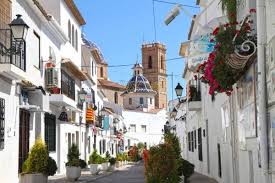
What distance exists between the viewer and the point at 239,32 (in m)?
9.60

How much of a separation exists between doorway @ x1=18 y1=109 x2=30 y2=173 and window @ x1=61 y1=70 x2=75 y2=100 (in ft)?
21.9

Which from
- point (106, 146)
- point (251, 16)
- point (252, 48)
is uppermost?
point (251, 16)

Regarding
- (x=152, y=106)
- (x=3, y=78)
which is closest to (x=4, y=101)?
(x=3, y=78)

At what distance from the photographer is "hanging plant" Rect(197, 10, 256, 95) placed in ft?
31.1

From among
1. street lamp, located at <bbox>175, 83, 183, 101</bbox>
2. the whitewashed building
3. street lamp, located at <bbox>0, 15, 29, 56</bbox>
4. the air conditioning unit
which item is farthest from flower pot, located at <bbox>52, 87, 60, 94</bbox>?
street lamp, located at <bbox>0, 15, 29, 56</bbox>

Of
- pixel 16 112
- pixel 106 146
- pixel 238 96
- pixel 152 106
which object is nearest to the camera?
pixel 238 96

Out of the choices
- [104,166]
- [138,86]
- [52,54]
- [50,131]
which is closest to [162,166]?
[50,131]

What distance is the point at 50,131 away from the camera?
25.9 metres

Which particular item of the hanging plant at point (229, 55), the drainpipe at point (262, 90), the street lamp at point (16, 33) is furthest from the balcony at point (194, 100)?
the drainpipe at point (262, 90)

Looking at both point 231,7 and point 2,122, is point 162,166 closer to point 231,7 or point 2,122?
point 231,7

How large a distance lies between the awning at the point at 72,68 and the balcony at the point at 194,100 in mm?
7009

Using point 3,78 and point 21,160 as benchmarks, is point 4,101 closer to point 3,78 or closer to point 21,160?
point 3,78

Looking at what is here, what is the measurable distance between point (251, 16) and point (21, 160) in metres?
13.3

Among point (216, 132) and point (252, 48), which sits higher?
point (252, 48)
